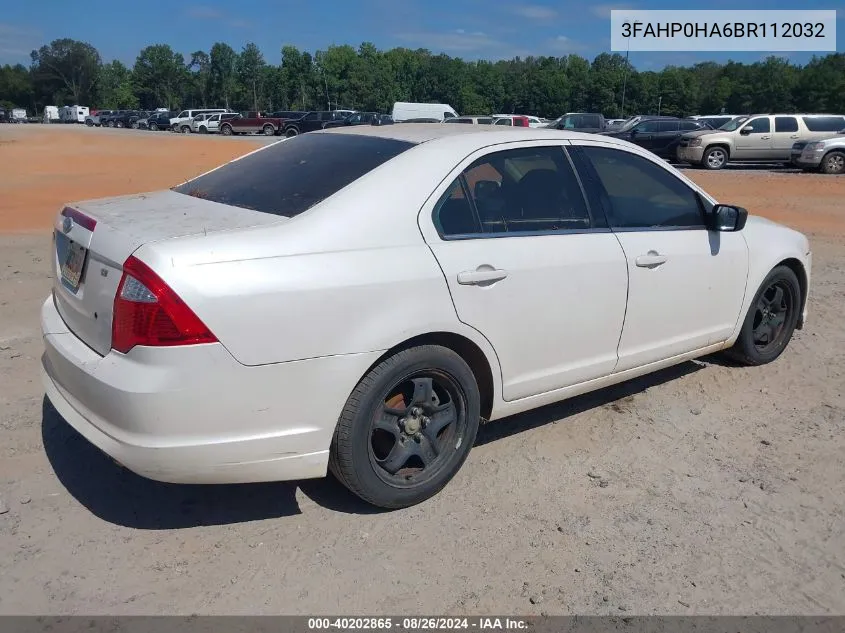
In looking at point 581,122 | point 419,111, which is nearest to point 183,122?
point 419,111

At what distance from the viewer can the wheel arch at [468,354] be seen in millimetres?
3264


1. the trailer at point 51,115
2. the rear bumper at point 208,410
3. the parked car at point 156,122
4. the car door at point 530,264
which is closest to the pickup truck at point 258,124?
the parked car at point 156,122

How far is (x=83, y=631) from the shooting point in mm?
2666

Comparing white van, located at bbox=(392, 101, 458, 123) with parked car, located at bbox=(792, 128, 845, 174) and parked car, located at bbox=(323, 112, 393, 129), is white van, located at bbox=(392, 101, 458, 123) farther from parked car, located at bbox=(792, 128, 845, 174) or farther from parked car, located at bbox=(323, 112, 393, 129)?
parked car, located at bbox=(792, 128, 845, 174)

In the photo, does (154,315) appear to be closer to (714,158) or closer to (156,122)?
(714,158)

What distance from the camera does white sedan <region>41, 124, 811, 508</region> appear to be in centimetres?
284

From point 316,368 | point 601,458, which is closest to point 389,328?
point 316,368

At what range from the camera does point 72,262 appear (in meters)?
3.33

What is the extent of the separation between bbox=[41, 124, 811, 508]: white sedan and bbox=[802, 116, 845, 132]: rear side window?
22.6 metres

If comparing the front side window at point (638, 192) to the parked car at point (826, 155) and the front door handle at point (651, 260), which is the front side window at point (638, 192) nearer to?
the front door handle at point (651, 260)

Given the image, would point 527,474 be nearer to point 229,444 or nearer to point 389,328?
point 389,328

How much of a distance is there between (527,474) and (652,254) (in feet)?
4.62

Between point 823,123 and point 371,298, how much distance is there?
25.2m

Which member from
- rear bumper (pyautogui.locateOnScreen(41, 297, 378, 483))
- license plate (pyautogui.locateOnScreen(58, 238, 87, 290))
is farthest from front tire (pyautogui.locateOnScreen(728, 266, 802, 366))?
license plate (pyautogui.locateOnScreen(58, 238, 87, 290))
